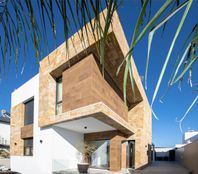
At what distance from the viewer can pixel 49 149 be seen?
1258cm

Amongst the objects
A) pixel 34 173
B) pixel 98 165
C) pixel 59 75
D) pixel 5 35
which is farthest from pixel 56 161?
pixel 5 35

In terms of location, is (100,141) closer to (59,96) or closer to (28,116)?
(59,96)

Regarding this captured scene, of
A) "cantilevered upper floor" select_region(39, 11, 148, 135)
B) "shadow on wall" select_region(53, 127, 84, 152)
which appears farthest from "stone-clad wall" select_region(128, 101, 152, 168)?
"shadow on wall" select_region(53, 127, 84, 152)

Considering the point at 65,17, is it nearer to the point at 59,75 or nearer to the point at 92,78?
the point at 92,78

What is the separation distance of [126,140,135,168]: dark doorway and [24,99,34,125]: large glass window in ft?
22.2

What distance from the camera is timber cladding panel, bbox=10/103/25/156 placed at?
17.0 metres

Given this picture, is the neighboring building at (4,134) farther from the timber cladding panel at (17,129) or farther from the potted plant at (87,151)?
the potted plant at (87,151)

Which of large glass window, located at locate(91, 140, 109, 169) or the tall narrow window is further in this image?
large glass window, located at locate(91, 140, 109, 169)

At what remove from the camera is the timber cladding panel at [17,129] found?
17.0m

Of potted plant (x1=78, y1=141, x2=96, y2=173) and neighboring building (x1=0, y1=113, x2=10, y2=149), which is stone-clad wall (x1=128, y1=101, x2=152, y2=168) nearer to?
potted plant (x1=78, y1=141, x2=96, y2=173)

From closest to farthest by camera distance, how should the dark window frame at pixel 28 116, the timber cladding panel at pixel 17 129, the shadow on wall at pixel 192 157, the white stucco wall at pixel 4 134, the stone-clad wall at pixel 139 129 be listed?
the shadow on wall at pixel 192 157, the stone-clad wall at pixel 139 129, the dark window frame at pixel 28 116, the timber cladding panel at pixel 17 129, the white stucco wall at pixel 4 134

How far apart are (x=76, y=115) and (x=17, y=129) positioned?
857cm

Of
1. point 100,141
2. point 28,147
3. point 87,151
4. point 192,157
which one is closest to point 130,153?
point 100,141

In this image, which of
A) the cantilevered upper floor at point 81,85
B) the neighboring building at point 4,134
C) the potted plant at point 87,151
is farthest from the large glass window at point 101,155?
the neighboring building at point 4,134
